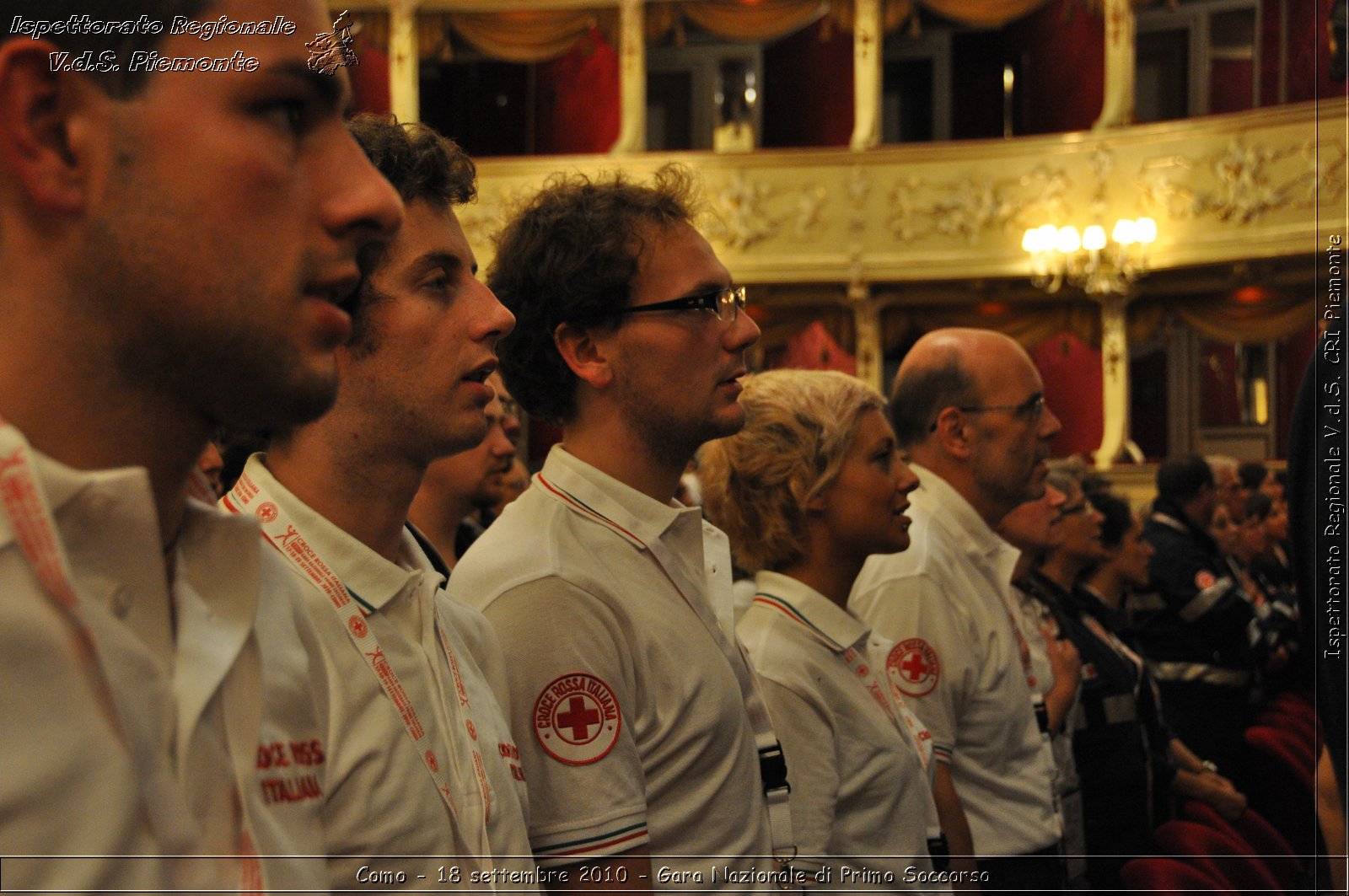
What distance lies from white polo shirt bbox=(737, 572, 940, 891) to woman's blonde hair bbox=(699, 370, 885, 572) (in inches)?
5.5

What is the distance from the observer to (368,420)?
6.15ft

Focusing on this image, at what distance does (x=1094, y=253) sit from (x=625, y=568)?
496 inches

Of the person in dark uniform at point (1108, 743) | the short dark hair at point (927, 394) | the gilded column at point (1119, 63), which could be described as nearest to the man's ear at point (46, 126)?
the short dark hair at point (927, 394)

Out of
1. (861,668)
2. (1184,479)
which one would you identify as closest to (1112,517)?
(1184,479)

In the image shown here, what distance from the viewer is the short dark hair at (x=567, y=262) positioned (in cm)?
247

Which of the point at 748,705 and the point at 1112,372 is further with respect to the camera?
the point at 1112,372

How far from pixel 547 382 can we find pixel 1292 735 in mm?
3790

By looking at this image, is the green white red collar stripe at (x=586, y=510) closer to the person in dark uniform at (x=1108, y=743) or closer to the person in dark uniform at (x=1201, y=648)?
the person in dark uniform at (x=1108, y=743)

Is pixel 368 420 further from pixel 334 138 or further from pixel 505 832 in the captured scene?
pixel 334 138

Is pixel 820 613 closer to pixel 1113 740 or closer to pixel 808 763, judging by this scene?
pixel 808 763

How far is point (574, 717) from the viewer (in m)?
2.04

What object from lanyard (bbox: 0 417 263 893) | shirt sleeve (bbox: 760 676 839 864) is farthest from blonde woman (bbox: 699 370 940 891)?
lanyard (bbox: 0 417 263 893)

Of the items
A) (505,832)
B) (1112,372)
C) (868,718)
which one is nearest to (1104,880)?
(868,718)

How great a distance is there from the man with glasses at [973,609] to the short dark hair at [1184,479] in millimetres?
3085
